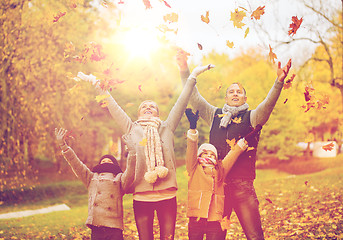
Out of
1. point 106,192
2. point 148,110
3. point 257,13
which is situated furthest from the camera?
point 257,13

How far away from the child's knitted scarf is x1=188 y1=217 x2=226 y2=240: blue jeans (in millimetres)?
634

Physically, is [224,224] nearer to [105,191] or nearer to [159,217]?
[159,217]

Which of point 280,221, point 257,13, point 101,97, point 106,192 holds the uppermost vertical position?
point 257,13

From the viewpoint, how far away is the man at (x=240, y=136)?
13.2 feet

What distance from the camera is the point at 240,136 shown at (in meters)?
4.27

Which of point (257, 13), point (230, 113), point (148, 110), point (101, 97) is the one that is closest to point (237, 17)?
point (257, 13)

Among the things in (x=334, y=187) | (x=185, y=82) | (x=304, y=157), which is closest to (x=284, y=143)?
(x=304, y=157)

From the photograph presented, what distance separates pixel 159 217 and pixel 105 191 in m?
0.66

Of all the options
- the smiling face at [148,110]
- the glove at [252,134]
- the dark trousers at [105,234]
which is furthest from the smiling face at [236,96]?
the dark trousers at [105,234]

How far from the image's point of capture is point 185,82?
4598 mm

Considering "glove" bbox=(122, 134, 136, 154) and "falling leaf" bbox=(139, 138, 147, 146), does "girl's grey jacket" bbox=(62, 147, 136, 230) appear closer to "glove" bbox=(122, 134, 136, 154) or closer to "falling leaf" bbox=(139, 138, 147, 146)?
"glove" bbox=(122, 134, 136, 154)

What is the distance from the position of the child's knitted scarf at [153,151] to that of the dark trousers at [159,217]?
0.95 feet

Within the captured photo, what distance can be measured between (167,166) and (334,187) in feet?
31.8

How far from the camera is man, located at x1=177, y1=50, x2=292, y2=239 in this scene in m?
4.02
